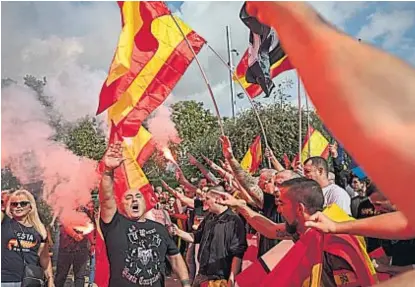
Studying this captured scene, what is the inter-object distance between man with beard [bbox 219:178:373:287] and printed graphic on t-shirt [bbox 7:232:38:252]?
6.22 ft

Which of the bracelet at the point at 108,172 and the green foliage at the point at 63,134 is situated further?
the green foliage at the point at 63,134

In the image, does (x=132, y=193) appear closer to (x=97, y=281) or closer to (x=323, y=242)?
(x=97, y=281)

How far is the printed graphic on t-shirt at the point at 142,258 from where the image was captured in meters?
4.00

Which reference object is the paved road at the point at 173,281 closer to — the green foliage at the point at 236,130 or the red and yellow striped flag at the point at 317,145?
the red and yellow striped flag at the point at 317,145

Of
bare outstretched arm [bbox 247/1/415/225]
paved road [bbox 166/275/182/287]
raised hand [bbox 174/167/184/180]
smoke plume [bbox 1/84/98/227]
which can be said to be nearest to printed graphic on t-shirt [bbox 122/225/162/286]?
paved road [bbox 166/275/182/287]

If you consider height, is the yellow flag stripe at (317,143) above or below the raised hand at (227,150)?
above

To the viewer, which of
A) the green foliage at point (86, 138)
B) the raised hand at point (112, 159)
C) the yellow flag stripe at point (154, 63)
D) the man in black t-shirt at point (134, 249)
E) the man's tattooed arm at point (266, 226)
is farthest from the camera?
the green foliage at point (86, 138)

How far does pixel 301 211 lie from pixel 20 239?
223 centimetres

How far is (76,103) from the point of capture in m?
6.49

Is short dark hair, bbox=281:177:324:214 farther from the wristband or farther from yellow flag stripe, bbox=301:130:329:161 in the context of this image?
yellow flag stripe, bbox=301:130:329:161

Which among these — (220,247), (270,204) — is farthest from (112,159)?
(270,204)

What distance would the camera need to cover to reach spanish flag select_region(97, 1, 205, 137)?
4.85m

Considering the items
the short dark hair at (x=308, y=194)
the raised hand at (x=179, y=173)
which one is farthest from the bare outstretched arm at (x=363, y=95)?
the raised hand at (x=179, y=173)

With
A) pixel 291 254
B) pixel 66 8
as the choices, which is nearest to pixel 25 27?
pixel 66 8
